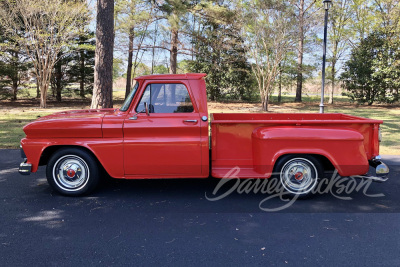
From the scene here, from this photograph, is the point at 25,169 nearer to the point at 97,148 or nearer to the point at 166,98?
the point at 97,148

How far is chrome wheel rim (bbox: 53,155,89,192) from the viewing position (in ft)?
15.5

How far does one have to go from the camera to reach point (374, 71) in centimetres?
2594

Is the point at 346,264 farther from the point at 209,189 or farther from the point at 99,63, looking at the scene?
the point at 99,63

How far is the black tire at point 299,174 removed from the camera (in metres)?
4.58

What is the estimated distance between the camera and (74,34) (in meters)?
20.0

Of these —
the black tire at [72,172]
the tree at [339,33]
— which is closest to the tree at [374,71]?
the tree at [339,33]

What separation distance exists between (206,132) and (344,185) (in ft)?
8.75

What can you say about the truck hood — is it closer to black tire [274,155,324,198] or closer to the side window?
the side window

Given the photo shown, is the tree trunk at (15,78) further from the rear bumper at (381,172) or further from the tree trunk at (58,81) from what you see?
the rear bumper at (381,172)

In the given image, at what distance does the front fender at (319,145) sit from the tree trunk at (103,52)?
5808mm

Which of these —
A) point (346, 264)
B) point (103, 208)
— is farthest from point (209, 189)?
point (346, 264)

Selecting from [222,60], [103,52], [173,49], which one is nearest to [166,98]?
[103,52]

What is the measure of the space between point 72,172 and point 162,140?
1448 mm

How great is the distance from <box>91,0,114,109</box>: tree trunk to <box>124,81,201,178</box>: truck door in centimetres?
471
